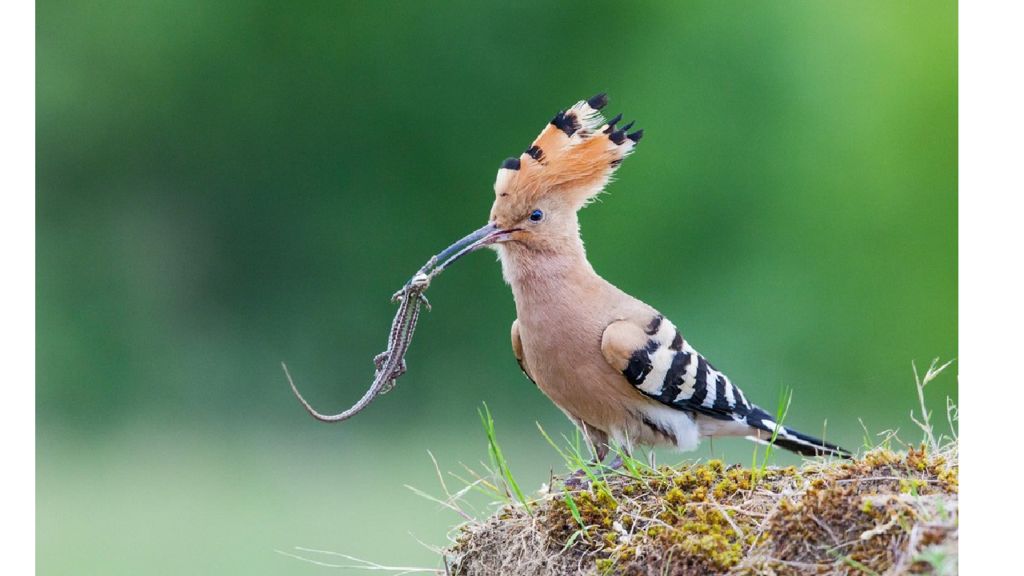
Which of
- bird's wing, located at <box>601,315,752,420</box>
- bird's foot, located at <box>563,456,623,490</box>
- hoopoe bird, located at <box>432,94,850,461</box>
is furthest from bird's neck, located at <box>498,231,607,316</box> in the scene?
bird's foot, located at <box>563,456,623,490</box>

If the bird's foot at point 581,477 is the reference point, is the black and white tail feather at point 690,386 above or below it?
above

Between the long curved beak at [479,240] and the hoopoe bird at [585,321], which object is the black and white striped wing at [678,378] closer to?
the hoopoe bird at [585,321]

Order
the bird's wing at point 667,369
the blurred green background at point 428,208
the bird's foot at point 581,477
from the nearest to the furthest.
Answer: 1. the bird's foot at point 581,477
2. the bird's wing at point 667,369
3. the blurred green background at point 428,208

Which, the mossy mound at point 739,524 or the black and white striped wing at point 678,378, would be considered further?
the black and white striped wing at point 678,378

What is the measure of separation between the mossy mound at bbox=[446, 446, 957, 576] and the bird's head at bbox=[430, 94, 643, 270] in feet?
1.80

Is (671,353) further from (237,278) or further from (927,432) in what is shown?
(237,278)

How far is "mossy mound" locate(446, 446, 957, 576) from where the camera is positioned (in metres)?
1.75

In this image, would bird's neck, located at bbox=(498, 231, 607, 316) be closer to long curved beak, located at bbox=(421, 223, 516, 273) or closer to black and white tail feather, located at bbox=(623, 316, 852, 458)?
long curved beak, located at bbox=(421, 223, 516, 273)

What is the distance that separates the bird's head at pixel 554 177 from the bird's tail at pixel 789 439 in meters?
0.54

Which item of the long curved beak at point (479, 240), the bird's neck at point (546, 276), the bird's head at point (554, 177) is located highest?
the bird's head at point (554, 177)

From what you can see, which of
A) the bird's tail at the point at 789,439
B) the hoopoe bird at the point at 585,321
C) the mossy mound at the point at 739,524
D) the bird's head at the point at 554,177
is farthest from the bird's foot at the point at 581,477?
the bird's head at the point at 554,177

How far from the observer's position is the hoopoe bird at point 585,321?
2.42m

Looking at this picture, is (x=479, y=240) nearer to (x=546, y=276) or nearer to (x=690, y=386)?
(x=546, y=276)

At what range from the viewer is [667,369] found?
2451mm
